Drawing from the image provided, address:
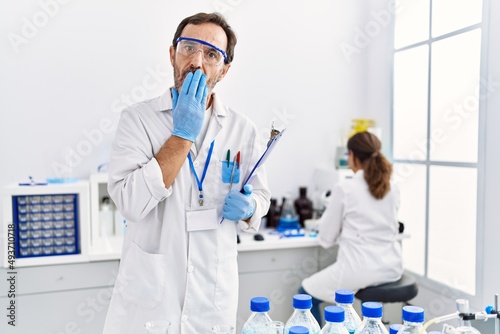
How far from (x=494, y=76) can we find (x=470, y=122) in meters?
→ 0.30

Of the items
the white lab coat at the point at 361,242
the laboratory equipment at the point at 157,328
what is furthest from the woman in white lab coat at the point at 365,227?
the laboratory equipment at the point at 157,328

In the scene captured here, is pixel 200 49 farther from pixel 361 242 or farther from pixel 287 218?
pixel 287 218

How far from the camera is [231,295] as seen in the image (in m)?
1.54

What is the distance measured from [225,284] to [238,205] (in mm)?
283

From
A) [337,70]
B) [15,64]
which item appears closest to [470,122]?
[337,70]

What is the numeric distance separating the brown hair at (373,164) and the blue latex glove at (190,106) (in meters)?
1.27

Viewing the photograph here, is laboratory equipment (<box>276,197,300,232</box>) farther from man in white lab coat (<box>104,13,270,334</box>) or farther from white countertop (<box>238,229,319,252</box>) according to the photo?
man in white lab coat (<box>104,13,270,334</box>)

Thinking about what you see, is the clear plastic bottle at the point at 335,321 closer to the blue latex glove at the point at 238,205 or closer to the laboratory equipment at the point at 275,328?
the laboratory equipment at the point at 275,328

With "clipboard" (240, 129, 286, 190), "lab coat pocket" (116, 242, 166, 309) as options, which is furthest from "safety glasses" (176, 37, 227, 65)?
"lab coat pocket" (116, 242, 166, 309)

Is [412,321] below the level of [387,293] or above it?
above

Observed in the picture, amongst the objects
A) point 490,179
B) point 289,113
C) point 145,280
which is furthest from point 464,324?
point 289,113

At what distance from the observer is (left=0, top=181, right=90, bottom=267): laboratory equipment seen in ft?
7.27

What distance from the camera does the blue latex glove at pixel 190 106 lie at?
55.1 inches

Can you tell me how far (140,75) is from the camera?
287cm
